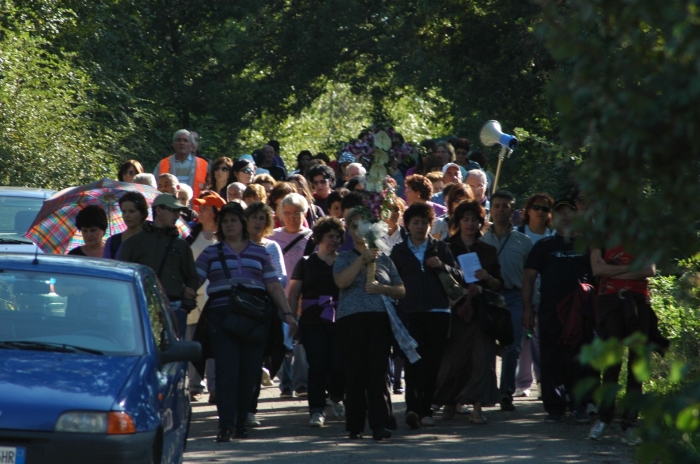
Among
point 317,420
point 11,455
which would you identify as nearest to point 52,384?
point 11,455

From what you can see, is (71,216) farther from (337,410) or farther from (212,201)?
(337,410)

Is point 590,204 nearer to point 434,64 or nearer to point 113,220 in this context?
point 113,220

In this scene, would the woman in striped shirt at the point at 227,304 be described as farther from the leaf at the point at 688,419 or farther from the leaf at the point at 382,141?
the leaf at the point at 688,419

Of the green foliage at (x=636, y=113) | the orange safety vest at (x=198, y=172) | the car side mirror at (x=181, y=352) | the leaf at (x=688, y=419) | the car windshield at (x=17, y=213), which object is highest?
the orange safety vest at (x=198, y=172)

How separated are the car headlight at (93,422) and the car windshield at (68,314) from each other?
762mm

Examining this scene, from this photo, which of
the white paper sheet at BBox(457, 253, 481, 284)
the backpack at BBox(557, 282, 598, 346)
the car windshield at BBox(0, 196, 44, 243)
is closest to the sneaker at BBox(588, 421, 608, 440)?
the backpack at BBox(557, 282, 598, 346)

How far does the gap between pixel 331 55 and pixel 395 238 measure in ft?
→ 61.4

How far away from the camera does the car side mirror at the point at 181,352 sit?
7.39 meters

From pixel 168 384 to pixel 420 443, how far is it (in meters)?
3.23

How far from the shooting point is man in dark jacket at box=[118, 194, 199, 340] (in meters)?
10.4

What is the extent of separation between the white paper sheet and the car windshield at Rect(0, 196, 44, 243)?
19.3 feet

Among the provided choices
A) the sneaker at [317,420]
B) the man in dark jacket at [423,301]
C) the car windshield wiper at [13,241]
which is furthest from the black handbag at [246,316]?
the car windshield wiper at [13,241]

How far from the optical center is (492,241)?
12227mm

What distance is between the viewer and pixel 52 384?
21.9 feet
